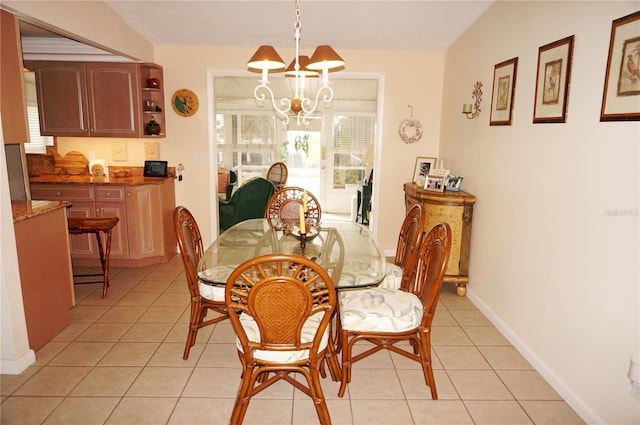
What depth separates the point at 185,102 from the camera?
14.9ft

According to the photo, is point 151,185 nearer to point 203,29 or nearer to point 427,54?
point 203,29

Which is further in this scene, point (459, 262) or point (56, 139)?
point (56, 139)

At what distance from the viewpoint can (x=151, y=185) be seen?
4180 millimetres

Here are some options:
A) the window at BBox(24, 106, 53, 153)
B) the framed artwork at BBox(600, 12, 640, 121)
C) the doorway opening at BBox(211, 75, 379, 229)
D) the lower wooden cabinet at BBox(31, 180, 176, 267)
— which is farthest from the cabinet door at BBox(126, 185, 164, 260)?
the framed artwork at BBox(600, 12, 640, 121)

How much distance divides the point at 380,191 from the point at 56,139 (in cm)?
374

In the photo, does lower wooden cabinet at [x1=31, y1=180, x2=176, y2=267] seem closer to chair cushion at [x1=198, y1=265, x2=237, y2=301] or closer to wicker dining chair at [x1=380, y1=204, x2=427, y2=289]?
chair cushion at [x1=198, y1=265, x2=237, y2=301]

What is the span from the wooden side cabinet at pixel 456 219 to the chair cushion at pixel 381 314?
142cm

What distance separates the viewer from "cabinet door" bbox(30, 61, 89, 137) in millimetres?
4121

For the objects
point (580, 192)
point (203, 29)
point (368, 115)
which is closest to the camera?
point (580, 192)

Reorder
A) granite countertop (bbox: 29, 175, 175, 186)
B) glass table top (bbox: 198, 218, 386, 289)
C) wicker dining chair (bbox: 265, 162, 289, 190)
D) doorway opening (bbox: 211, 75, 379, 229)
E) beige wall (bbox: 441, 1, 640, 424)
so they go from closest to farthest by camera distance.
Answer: beige wall (bbox: 441, 1, 640, 424)
glass table top (bbox: 198, 218, 386, 289)
granite countertop (bbox: 29, 175, 175, 186)
wicker dining chair (bbox: 265, 162, 289, 190)
doorway opening (bbox: 211, 75, 379, 229)

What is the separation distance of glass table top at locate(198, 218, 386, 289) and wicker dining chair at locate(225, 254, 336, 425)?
0.29 m

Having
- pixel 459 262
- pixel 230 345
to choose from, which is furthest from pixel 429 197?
pixel 230 345

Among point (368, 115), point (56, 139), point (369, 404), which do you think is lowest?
point (369, 404)

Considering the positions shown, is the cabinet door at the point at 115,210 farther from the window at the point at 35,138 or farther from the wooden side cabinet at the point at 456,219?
the wooden side cabinet at the point at 456,219
